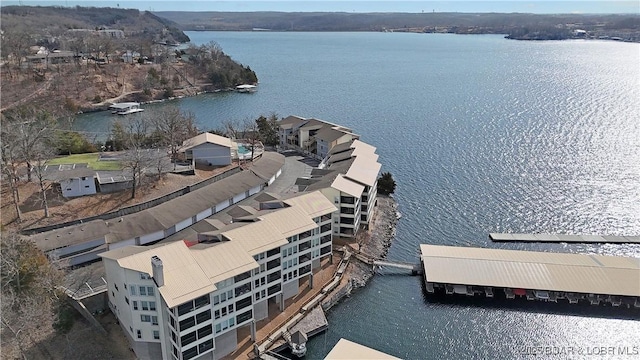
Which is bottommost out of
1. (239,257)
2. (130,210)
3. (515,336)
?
(515,336)

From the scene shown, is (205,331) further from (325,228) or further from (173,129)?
(173,129)

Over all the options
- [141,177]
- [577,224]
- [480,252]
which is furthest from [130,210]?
[577,224]

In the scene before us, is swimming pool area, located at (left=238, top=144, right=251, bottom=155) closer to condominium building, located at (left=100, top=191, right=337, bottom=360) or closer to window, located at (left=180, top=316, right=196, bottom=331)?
condominium building, located at (left=100, top=191, right=337, bottom=360)

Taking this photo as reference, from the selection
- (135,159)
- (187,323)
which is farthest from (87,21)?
(187,323)

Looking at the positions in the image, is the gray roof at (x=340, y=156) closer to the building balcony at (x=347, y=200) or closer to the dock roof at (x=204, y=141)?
the building balcony at (x=347, y=200)

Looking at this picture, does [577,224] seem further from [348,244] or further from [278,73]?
[278,73]

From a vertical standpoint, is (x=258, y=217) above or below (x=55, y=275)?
above

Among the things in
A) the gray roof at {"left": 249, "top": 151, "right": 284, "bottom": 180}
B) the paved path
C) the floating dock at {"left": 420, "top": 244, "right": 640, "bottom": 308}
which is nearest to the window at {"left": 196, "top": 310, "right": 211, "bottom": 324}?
the floating dock at {"left": 420, "top": 244, "right": 640, "bottom": 308}
